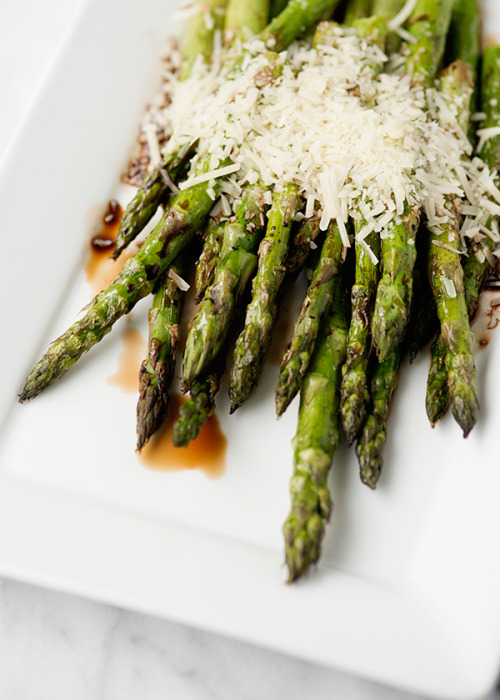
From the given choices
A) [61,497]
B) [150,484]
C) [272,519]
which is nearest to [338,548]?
[272,519]

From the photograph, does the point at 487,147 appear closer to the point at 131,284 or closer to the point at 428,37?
the point at 428,37

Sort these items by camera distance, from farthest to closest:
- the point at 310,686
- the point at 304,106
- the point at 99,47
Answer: the point at 99,47
the point at 304,106
the point at 310,686

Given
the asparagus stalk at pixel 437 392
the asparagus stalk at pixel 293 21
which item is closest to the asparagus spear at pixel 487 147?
the asparagus stalk at pixel 437 392

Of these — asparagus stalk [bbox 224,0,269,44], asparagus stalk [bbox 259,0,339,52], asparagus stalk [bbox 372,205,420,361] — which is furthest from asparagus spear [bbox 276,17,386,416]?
asparagus stalk [bbox 224,0,269,44]

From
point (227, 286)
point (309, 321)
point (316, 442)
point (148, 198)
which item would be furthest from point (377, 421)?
point (148, 198)

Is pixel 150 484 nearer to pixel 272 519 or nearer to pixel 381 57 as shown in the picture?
pixel 272 519
